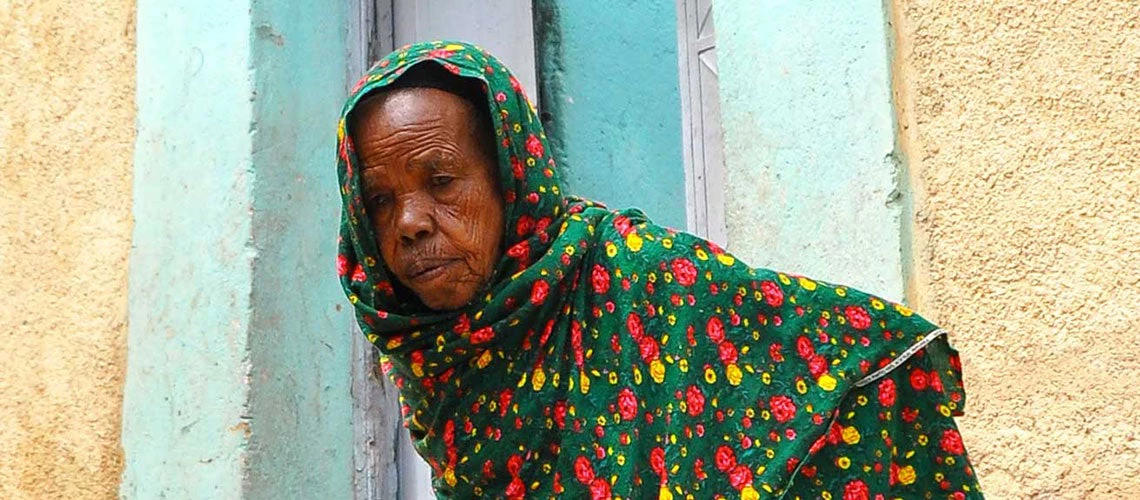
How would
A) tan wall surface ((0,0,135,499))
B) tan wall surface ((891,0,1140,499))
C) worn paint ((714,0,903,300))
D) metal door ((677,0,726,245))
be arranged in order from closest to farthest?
1. tan wall surface ((891,0,1140,499))
2. worn paint ((714,0,903,300))
3. metal door ((677,0,726,245))
4. tan wall surface ((0,0,135,499))

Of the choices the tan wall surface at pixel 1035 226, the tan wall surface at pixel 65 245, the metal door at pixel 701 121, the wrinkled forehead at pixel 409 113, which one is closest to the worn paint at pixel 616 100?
the metal door at pixel 701 121

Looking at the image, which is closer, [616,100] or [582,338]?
[582,338]

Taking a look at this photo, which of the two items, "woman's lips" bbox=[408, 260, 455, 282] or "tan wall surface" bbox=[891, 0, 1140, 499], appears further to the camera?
"tan wall surface" bbox=[891, 0, 1140, 499]

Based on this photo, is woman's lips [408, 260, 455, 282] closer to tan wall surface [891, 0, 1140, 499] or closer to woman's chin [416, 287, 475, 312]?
woman's chin [416, 287, 475, 312]

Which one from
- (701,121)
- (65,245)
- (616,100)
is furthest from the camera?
(65,245)

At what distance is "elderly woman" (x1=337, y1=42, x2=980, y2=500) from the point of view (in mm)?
2041

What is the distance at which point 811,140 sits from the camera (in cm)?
299

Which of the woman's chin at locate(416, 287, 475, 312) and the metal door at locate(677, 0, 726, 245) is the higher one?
the metal door at locate(677, 0, 726, 245)

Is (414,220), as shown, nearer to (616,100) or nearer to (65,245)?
(616,100)

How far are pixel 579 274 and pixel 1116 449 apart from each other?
3.67ft

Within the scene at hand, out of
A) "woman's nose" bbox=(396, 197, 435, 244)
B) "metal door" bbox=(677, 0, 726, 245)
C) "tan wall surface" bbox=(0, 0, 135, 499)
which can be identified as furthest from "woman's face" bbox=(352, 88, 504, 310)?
"tan wall surface" bbox=(0, 0, 135, 499)

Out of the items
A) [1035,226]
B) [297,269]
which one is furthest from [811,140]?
[297,269]

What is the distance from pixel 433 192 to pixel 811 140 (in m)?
1.08

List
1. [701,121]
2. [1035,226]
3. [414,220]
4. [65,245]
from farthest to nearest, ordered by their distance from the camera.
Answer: [65,245] < [701,121] < [1035,226] < [414,220]
